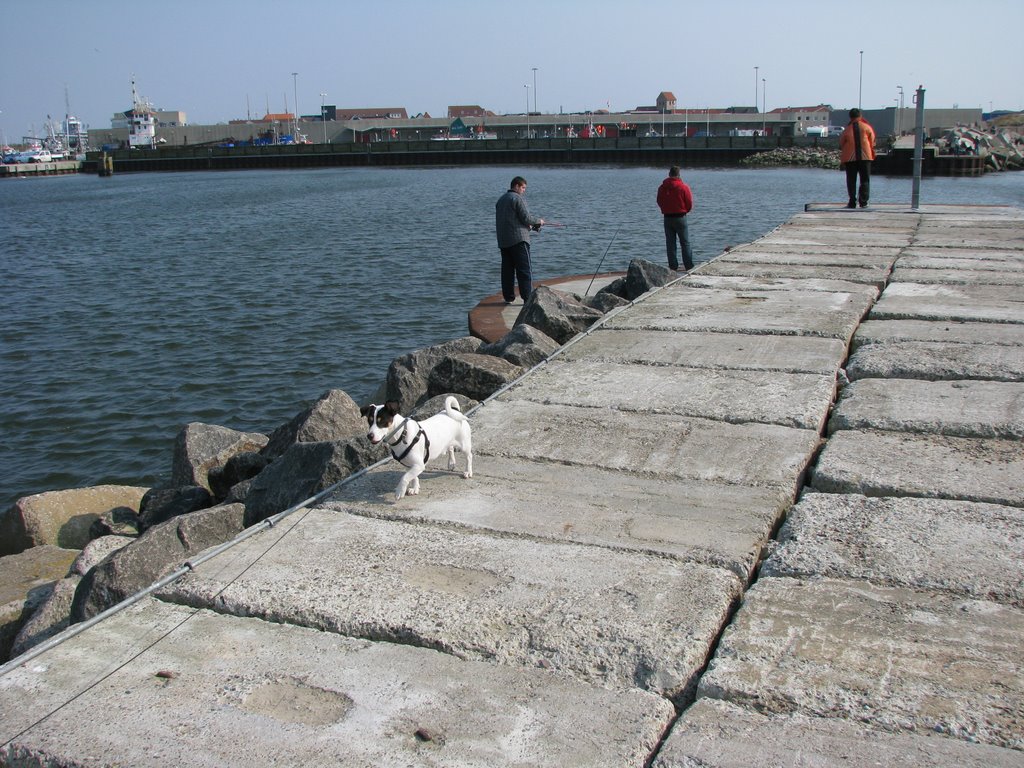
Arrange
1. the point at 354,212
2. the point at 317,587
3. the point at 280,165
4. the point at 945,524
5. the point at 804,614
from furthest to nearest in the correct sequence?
the point at 280,165 < the point at 354,212 < the point at 945,524 < the point at 317,587 < the point at 804,614

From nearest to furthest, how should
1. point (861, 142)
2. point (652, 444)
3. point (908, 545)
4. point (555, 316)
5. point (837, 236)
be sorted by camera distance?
point (908, 545)
point (652, 444)
point (555, 316)
point (837, 236)
point (861, 142)

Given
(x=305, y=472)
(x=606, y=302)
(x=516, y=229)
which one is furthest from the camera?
(x=516, y=229)

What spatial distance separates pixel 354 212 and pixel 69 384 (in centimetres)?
2510

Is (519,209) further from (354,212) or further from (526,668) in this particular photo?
(354,212)

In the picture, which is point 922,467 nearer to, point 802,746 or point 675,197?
point 802,746

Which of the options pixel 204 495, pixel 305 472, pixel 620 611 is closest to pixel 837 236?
pixel 204 495

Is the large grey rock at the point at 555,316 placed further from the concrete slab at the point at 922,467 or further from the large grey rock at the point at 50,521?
the concrete slab at the point at 922,467

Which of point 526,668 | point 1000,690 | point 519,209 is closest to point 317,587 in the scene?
point 526,668

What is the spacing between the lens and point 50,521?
22.8 ft

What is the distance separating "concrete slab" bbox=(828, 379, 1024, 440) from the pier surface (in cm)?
2

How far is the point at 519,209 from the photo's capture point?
10.1 m

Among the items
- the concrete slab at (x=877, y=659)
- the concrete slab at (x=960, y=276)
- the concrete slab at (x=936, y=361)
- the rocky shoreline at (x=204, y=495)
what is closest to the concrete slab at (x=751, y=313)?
the concrete slab at (x=936, y=361)

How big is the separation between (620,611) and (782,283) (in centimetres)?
635

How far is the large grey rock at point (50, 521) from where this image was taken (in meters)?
6.84
